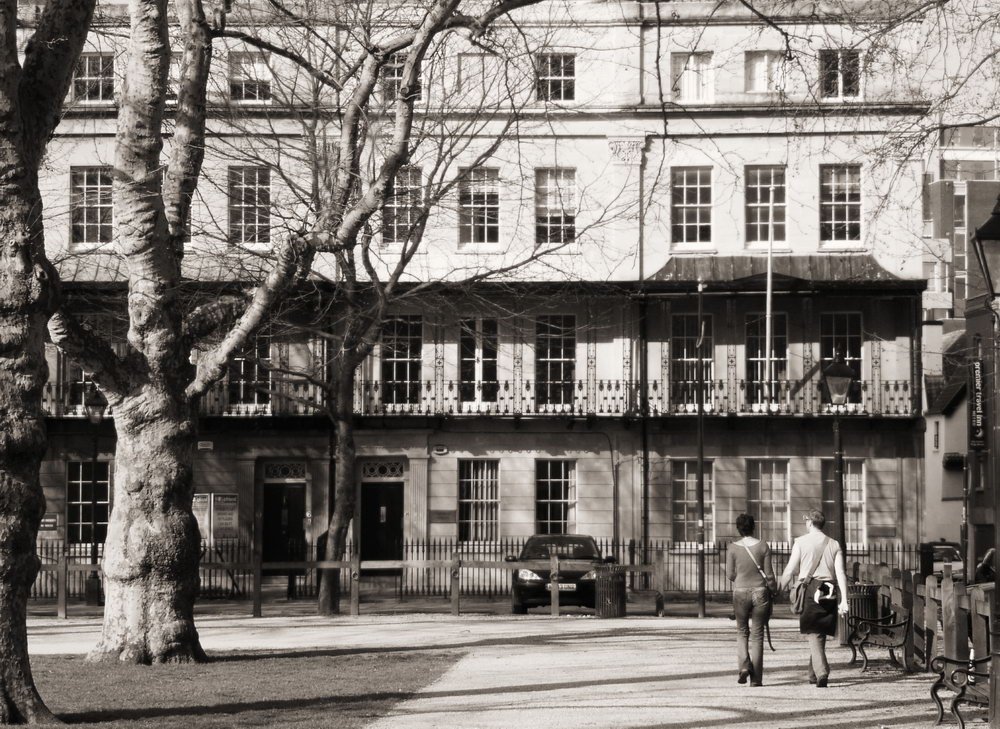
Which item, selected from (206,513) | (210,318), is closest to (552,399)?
(206,513)

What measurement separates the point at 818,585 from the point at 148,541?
720cm

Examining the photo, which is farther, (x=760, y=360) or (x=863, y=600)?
(x=760, y=360)

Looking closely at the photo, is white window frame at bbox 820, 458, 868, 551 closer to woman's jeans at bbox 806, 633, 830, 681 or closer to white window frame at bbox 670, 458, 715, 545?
white window frame at bbox 670, 458, 715, 545

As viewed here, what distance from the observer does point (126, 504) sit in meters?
15.5

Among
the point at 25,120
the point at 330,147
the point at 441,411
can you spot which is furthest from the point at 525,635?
the point at 441,411

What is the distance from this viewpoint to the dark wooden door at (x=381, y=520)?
3628 centimetres

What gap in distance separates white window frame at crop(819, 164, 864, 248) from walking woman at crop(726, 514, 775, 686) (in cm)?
2312

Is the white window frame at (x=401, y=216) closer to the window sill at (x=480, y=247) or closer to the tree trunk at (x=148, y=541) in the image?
the window sill at (x=480, y=247)

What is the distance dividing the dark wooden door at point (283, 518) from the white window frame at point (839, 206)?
15.1m

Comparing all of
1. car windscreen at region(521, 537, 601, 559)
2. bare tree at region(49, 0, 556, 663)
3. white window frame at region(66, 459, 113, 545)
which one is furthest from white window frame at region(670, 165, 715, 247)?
bare tree at region(49, 0, 556, 663)

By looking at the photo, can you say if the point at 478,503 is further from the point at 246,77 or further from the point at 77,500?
the point at 246,77

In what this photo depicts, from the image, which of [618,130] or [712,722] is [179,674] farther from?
[618,130]

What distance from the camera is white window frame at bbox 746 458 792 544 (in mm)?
35694

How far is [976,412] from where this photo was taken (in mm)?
41594
